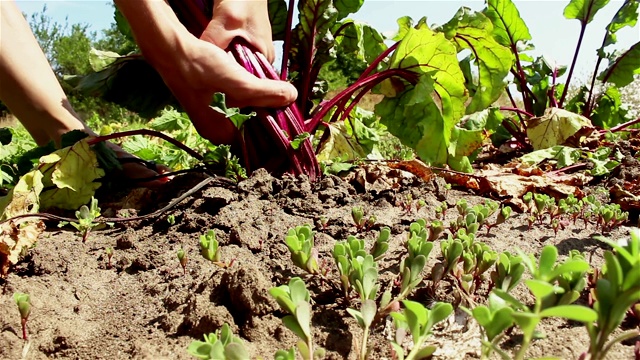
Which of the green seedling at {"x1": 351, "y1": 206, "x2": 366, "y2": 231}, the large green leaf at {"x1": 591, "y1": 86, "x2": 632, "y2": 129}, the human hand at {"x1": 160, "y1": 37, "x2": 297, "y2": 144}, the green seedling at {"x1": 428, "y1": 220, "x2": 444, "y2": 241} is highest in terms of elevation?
→ the human hand at {"x1": 160, "y1": 37, "x2": 297, "y2": 144}

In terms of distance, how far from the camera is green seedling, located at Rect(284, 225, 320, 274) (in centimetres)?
134

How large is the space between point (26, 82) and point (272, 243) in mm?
1624

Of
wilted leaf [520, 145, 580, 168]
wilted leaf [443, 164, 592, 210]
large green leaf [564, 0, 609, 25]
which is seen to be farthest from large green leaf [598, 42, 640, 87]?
wilted leaf [443, 164, 592, 210]

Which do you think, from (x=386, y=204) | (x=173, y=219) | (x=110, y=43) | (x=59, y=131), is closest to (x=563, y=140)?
(x=386, y=204)

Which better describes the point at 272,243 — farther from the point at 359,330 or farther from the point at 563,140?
the point at 563,140

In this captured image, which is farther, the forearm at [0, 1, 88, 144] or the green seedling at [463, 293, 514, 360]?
the forearm at [0, 1, 88, 144]

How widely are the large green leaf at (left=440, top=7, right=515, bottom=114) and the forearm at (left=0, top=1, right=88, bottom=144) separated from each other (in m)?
2.25

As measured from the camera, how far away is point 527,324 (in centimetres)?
78

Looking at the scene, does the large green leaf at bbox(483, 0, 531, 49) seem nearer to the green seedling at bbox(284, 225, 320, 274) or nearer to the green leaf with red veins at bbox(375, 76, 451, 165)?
the green leaf with red veins at bbox(375, 76, 451, 165)

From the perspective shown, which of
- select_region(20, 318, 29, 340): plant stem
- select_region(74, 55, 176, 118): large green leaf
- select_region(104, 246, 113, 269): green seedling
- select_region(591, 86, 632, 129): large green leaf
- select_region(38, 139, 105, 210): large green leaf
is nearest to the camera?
select_region(20, 318, 29, 340): plant stem

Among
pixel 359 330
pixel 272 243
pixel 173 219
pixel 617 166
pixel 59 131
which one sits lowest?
pixel 617 166

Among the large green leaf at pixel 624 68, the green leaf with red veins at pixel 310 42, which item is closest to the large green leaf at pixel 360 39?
the green leaf with red veins at pixel 310 42

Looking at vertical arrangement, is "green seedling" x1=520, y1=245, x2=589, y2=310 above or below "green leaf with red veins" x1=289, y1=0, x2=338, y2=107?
below

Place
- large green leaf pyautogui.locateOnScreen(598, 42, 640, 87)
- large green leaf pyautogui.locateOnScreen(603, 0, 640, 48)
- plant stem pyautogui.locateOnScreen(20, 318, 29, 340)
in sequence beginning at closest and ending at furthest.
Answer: plant stem pyautogui.locateOnScreen(20, 318, 29, 340)
large green leaf pyautogui.locateOnScreen(603, 0, 640, 48)
large green leaf pyautogui.locateOnScreen(598, 42, 640, 87)
